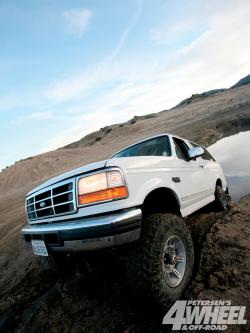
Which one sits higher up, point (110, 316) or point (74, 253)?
point (74, 253)

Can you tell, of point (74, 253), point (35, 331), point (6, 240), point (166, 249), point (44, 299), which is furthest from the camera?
point (6, 240)

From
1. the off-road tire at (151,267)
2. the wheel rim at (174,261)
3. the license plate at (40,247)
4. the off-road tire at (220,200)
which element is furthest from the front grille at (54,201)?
the off-road tire at (220,200)

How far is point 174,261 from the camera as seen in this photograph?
310 centimetres

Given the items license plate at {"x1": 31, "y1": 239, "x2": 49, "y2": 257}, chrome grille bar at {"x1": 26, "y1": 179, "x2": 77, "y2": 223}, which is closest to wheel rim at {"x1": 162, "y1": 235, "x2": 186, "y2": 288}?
chrome grille bar at {"x1": 26, "y1": 179, "x2": 77, "y2": 223}

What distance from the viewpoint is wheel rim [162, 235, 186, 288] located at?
296 cm

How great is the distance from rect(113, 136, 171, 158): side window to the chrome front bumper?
1721 millimetres

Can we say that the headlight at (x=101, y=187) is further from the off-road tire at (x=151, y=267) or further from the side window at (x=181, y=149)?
the side window at (x=181, y=149)

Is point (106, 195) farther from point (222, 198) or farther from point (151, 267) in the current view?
point (222, 198)

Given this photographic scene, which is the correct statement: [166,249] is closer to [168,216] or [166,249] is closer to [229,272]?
[168,216]

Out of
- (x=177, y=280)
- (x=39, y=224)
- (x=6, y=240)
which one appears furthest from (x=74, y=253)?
(x=6, y=240)

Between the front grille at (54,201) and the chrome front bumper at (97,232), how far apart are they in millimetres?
170

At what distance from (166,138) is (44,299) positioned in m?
2.79

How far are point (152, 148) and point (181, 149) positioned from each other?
0.57m

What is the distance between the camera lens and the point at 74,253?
2.72m
